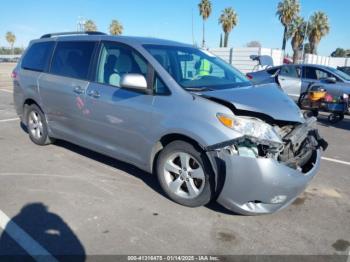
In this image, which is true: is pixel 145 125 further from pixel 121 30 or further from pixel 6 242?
pixel 121 30

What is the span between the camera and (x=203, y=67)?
4512 mm

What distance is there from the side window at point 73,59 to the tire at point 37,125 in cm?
85

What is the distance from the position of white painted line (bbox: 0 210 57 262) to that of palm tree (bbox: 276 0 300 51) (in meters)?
44.9

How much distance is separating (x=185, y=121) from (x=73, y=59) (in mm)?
2339

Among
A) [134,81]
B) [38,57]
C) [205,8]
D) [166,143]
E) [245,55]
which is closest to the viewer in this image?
[134,81]

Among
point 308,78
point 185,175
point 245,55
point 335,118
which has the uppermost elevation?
point 245,55

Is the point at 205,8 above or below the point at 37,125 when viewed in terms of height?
above

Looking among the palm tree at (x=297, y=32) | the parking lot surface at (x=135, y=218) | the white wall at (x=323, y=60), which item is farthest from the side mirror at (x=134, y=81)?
the palm tree at (x=297, y=32)

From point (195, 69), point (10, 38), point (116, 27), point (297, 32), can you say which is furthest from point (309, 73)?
point (10, 38)

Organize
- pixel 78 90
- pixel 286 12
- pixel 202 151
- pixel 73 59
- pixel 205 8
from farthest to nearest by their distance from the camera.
Answer: pixel 205 8
pixel 286 12
pixel 73 59
pixel 78 90
pixel 202 151

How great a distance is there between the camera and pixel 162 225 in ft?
11.0

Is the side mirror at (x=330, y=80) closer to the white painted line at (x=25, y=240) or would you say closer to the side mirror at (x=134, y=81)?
the side mirror at (x=134, y=81)

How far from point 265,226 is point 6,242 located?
8.01 ft

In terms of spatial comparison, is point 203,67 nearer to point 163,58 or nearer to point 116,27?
point 163,58
